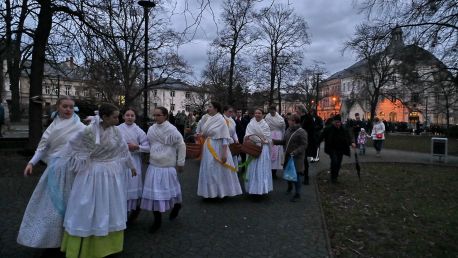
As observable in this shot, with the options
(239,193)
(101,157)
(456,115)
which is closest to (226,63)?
(239,193)

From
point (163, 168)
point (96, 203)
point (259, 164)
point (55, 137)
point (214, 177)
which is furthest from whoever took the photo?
point (259, 164)

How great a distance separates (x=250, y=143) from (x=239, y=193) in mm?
1093

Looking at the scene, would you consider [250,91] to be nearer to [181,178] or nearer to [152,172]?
[181,178]

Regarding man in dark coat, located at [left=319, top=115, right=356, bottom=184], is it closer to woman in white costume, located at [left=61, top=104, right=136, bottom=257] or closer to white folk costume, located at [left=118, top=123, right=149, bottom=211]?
white folk costume, located at [left=118, top=123, right=149, bottom=211]

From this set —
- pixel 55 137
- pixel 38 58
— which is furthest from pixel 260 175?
pixel 38 58

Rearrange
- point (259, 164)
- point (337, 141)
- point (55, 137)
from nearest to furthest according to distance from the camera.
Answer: point (55, 137) < point (259, 164) < point (337, 141)

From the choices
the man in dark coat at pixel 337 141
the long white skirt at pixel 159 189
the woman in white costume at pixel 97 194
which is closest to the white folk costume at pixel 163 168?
the long white skirt at pixel 159 189

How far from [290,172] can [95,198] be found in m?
4.83

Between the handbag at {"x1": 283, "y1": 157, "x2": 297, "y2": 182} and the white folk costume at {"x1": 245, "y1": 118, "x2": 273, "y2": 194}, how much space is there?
0.37 m

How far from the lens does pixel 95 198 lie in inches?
167

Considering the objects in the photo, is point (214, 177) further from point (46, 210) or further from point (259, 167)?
point (46, 210)

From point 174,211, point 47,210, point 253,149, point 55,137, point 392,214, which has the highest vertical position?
point 55,137

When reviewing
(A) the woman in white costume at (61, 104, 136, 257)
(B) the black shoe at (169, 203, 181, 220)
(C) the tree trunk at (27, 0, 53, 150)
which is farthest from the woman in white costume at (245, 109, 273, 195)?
(C) the tree trunk at (27, 0, 53, 150)

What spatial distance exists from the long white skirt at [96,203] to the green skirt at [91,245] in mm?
93
